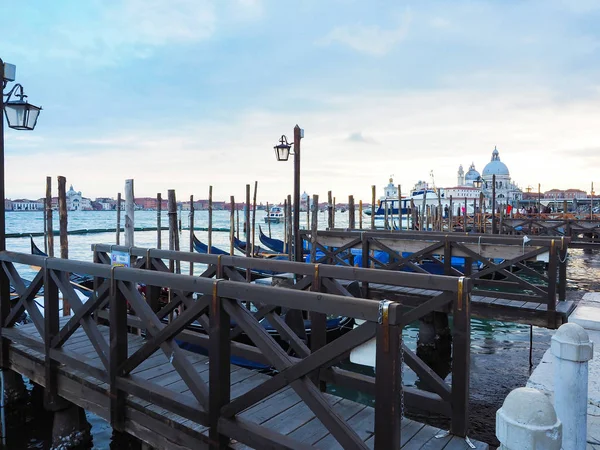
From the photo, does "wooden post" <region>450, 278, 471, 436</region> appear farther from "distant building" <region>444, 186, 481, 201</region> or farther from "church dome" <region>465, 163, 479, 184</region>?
"church dome" <region>465, 163, 479, 184</region>

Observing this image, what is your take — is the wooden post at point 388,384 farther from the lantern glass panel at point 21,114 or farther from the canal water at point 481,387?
the lantern glass panel at point 21,114

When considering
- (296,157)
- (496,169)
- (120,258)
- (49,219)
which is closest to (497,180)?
(496,169)

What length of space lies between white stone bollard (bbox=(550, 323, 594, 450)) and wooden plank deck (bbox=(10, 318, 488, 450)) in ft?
1.86

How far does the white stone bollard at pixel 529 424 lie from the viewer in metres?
1.48

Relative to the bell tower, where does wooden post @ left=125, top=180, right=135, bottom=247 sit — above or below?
below

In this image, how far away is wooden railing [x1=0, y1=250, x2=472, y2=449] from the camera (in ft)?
7.27

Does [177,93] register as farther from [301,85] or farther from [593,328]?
[593,328]

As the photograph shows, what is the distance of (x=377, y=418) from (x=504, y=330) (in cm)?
933

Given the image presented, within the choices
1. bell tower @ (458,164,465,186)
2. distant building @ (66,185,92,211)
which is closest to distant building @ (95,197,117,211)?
distant building @ (66,185,92,211)

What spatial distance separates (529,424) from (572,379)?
1370 millimetres

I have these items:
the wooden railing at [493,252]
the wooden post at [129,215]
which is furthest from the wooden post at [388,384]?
the wooden post at [129,215]

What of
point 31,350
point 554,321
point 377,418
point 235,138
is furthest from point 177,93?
point 377,418

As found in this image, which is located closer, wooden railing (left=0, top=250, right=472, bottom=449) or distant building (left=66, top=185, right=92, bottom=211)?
wooden railing (left=0, top=250, right=472, bottom=449)

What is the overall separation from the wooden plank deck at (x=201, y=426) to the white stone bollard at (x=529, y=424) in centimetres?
144
